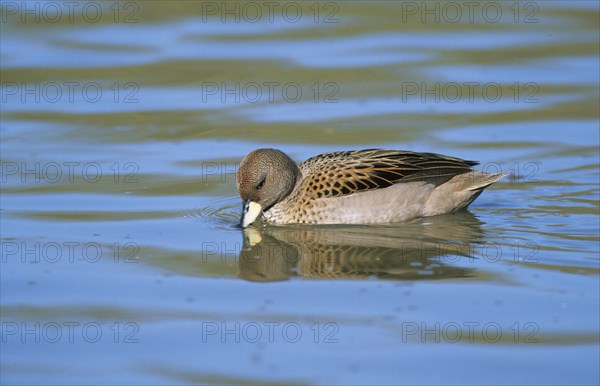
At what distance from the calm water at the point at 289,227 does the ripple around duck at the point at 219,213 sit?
0.10 feet

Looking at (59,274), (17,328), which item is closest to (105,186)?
(59,274)

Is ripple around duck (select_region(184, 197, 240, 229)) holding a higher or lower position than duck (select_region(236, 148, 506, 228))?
lower

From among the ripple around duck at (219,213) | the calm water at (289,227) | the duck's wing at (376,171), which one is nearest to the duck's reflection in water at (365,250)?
the calm water at (289,227)

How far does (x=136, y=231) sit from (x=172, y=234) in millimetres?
294

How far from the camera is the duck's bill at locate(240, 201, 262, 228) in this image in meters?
10.3

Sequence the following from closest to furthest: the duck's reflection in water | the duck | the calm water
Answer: the calm water → the duck's reflection in water → the duck

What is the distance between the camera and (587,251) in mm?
9141

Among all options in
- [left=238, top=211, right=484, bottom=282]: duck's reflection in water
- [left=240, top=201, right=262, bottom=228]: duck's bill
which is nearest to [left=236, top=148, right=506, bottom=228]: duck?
[left=240, top=201, right=262, bottom=228]: duck's bill

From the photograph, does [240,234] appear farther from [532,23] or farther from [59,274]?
[532,23]

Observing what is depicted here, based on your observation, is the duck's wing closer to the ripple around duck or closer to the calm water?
the calm water

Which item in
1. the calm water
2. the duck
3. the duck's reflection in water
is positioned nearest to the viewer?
the calm water

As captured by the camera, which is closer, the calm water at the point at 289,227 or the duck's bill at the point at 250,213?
the calm water at the point at 289,227

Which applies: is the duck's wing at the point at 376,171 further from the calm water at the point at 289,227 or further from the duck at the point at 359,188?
the calm water at the point at 289,227

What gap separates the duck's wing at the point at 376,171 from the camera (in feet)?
34.1
